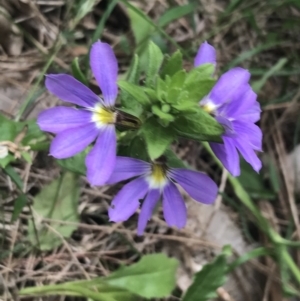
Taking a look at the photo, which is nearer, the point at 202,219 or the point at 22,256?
the point at 22,256

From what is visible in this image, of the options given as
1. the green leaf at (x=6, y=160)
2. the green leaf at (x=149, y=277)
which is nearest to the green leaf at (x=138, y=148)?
the green leaf at (x=6, y=160)

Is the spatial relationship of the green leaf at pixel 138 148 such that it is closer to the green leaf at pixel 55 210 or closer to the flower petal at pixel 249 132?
the flower petal at pixel 249 132

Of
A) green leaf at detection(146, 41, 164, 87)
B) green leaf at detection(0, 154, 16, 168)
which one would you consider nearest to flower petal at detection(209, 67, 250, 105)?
green leaf at detection(146, 41, 164, 87)

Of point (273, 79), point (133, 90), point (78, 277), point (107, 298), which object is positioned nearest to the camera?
point (133, 90)

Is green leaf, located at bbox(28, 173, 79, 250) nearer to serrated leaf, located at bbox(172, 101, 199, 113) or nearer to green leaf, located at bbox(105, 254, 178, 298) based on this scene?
green leaf, located at bbox(105, 254, 178, 298)

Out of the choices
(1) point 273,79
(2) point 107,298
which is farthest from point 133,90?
(1) point 273,79

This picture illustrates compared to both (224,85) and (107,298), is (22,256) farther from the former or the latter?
(224,85)

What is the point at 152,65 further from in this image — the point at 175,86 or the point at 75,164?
the point at 75,164

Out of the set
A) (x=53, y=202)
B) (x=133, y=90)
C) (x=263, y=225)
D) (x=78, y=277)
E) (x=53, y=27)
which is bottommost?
(x=78, y=277)
